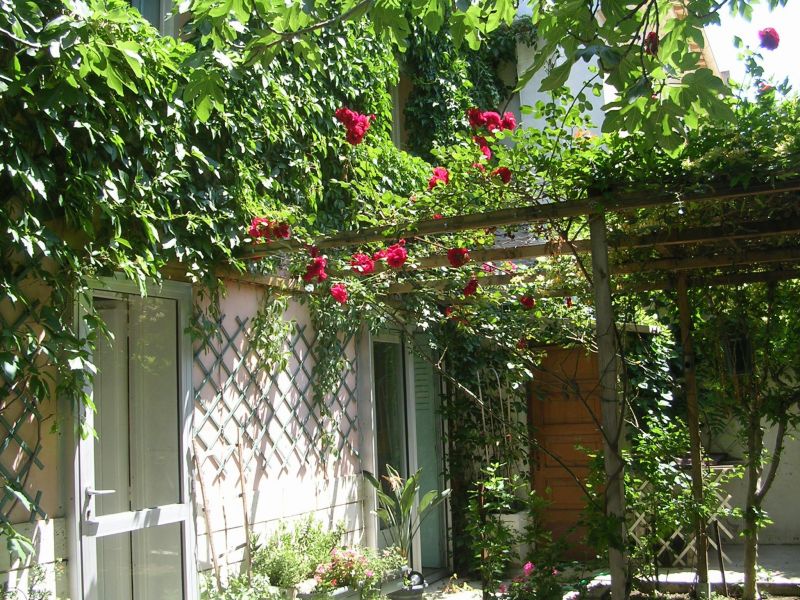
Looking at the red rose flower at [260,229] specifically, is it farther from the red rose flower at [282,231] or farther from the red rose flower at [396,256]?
the red rose flower at [396,256]

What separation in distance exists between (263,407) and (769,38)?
10.5ft

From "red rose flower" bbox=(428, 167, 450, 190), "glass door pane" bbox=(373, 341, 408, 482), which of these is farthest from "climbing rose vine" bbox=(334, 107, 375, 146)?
"glass door pane" bbox=(373, 341, 408, 482)

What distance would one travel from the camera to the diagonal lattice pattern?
14.5ft

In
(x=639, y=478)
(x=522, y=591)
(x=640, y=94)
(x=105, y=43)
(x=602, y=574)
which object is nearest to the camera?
(x=640, y=94)

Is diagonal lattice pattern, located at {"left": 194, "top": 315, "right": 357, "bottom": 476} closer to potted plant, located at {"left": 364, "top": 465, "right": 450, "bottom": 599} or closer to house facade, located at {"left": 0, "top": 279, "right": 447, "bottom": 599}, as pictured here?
house facade, located at {"left": 0, "top": 279, "right": 447, "bottom": 599}

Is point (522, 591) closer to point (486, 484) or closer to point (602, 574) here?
point (486, 484)

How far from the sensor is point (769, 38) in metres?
3.74

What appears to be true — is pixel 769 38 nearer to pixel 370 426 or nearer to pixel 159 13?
pixel 159 13

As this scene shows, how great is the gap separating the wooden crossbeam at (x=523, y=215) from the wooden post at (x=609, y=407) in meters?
0.10

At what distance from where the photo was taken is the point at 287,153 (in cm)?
500

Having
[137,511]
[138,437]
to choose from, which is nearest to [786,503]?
[138,437]

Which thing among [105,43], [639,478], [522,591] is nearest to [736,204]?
[639,478]

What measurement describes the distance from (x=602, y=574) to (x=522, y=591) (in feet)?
4.98

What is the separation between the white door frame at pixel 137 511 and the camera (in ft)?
11.4
